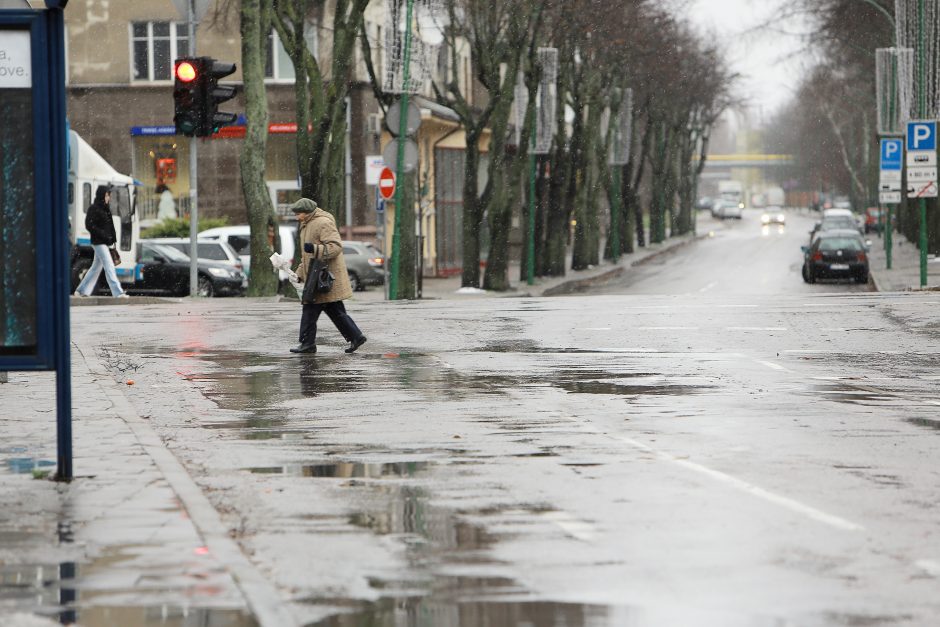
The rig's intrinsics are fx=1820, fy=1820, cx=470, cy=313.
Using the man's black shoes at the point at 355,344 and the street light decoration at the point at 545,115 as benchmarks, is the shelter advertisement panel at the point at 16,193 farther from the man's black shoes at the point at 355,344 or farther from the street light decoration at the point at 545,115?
the street light decoration at the point at 545,115

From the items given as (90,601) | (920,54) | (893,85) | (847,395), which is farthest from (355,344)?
(893,85)

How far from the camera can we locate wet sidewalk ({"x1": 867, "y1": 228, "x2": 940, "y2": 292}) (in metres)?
42.6

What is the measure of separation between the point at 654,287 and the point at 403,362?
3596 centimetres

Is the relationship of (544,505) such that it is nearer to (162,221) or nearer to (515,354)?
(515,354)

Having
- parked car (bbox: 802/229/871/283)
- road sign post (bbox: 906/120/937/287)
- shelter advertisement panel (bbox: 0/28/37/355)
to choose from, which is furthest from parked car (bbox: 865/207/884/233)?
shelter advertisement panel (bbox: 0/28/37/355)

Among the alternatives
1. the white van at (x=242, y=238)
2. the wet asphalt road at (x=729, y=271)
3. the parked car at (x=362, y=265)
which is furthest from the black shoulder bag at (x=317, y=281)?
the parked car at (x=362, y=265)

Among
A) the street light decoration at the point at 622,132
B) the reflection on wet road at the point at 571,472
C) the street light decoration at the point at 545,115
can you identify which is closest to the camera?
the reflection on wet road at the point at 571,472

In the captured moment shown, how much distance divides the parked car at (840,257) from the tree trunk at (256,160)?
2181 cm

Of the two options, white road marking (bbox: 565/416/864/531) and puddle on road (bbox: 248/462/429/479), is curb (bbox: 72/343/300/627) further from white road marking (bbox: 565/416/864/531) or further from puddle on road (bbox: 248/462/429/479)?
white road marking (bbox: 565/416/864/531)

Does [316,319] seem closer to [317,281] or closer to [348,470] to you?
[317,281]

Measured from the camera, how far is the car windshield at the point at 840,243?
2055 inches

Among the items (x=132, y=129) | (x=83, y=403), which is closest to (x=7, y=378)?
(x=83, y=403)

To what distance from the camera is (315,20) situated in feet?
182

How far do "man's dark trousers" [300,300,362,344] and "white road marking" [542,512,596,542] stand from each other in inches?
417
